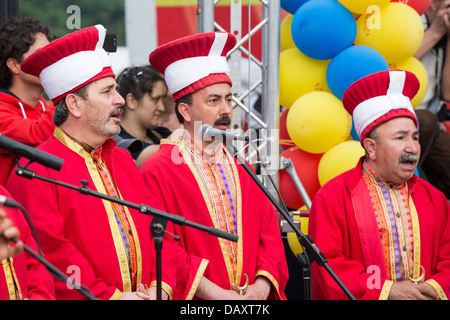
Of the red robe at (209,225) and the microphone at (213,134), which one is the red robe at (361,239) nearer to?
the red robe at (209,225)

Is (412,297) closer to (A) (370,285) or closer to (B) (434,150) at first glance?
(A) (370,285)

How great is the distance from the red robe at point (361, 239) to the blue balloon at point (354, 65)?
841 millimetres

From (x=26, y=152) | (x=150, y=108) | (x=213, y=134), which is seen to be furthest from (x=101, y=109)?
(x=150, y=108)

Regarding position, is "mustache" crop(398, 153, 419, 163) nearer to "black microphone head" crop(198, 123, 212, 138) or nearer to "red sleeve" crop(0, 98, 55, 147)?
"black microphone head" crop(198, 123, 212, 138)

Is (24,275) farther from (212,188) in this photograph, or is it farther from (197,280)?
(212,188)

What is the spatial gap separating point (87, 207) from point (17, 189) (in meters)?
0.34

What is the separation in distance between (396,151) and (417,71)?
1.31m

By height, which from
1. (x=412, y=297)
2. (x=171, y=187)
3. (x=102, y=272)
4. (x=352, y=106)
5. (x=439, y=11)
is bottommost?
(x=412, y=297)

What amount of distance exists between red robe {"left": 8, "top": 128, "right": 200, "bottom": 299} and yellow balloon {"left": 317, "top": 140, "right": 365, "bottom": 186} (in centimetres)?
166

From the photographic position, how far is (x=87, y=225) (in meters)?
3.33

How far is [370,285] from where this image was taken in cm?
383

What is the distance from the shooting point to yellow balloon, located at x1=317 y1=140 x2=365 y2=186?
4812mm

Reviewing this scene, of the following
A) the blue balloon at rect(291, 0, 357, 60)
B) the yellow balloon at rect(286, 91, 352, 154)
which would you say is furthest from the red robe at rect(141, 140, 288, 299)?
the blue balloon at rect(291, 0, 357, 60)
